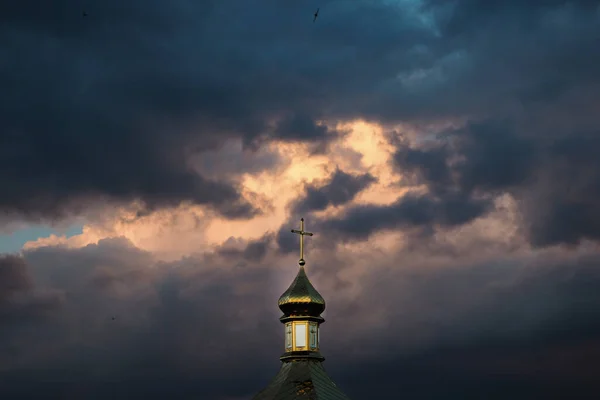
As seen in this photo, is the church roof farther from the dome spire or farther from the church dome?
the church dome

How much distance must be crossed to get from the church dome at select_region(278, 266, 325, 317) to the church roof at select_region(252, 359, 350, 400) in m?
3.81

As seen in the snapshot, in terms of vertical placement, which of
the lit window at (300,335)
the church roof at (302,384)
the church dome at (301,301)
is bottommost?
the church roof at (302,384)

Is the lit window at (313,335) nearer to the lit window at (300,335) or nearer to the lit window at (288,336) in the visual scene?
the lit window at (300,335)

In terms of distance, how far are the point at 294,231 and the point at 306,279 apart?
156 inches

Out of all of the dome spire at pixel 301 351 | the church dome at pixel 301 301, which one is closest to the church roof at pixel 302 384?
the dome spire at pixel 301 351

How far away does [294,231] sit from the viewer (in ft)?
315

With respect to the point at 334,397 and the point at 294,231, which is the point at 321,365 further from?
the point at 294,231

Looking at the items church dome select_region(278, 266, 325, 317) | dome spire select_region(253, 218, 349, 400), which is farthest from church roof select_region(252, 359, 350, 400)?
church dome select_region(278, 266, 325, 317)

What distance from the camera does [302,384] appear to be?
88188mm

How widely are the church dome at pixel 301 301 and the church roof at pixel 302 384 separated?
3.81 meters

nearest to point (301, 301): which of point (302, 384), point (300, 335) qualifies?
point (300, 335)

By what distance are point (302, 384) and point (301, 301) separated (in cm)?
681

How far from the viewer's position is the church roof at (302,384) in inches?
3440

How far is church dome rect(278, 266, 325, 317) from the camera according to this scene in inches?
3642
